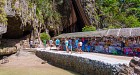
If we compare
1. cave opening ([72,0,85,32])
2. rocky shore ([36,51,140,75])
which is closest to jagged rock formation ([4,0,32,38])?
rocky shore ([36,51,140,75])

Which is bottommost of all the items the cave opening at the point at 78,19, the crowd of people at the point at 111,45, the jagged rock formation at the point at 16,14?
the crowd of people at the point at 111,45

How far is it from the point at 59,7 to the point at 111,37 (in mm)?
22579

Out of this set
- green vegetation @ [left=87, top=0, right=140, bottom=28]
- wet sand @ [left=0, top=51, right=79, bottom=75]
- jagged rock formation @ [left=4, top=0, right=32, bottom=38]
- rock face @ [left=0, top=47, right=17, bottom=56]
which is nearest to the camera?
wet sand @ [left=0, top=51, right=79, bottom=75]

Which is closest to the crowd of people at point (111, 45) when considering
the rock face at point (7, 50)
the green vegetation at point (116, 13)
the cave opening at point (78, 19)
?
the rock face at point (7, 50)

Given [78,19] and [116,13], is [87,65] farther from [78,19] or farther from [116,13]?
[116,13]

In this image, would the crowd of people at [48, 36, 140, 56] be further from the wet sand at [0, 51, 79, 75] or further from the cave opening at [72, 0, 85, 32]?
the cave opening at [72, 0, 85, 32]

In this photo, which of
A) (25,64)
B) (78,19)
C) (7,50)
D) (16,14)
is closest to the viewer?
(25,64)

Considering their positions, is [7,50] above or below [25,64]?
above

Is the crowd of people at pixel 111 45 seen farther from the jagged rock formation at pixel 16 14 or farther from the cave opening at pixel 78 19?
the cave opening at pixel 78 19

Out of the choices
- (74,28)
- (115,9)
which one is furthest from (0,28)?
(115,9)

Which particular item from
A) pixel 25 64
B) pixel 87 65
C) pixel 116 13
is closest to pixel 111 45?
pixel 87 65

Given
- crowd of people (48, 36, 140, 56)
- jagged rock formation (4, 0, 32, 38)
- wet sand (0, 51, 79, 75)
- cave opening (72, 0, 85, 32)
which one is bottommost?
wet sand (0, 51, 79, 75)

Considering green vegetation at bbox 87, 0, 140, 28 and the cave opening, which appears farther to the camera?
the cave opening

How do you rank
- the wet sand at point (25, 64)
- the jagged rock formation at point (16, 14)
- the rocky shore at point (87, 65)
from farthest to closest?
1. the jagged rock formation at point (16, 14)
2. the wet sand at point (25, 64)
3. the rocky shore at point (87, 65)
